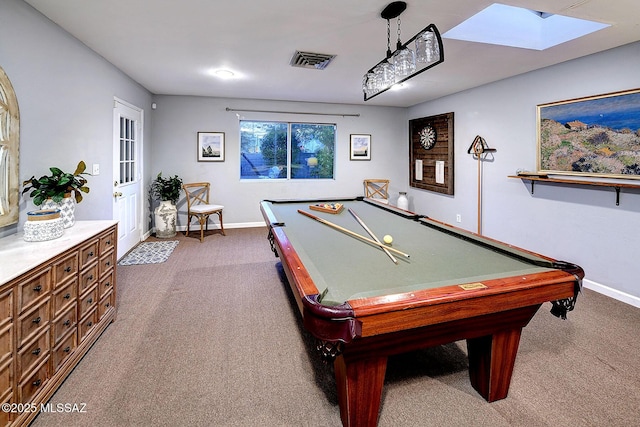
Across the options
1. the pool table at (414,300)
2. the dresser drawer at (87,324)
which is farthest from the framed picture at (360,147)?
the dresser drawer at (87,324)

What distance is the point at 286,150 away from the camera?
630 centimetres

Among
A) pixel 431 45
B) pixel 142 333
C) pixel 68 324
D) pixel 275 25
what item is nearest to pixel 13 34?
pixel 275 25

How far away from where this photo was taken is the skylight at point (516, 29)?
9.29 ft

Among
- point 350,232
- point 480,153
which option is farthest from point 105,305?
point 480,153

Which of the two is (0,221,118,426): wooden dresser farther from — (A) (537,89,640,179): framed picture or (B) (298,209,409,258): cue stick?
(A) (537,89,640,179): framed picture

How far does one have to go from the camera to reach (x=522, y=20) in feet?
9.84

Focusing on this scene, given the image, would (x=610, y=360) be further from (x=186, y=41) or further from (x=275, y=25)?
(x=186, y=41)

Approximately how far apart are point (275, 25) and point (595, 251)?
12.2 ft

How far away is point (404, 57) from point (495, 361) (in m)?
1.99

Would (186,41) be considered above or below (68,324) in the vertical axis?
above

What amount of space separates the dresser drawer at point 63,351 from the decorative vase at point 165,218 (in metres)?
3.42

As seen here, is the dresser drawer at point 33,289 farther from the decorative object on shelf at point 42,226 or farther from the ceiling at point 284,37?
the ceiling at point 284,37

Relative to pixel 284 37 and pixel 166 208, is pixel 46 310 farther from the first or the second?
pixel 166 208

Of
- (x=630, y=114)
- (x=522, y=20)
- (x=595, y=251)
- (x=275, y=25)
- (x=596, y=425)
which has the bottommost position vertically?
(x=596, y=425)
